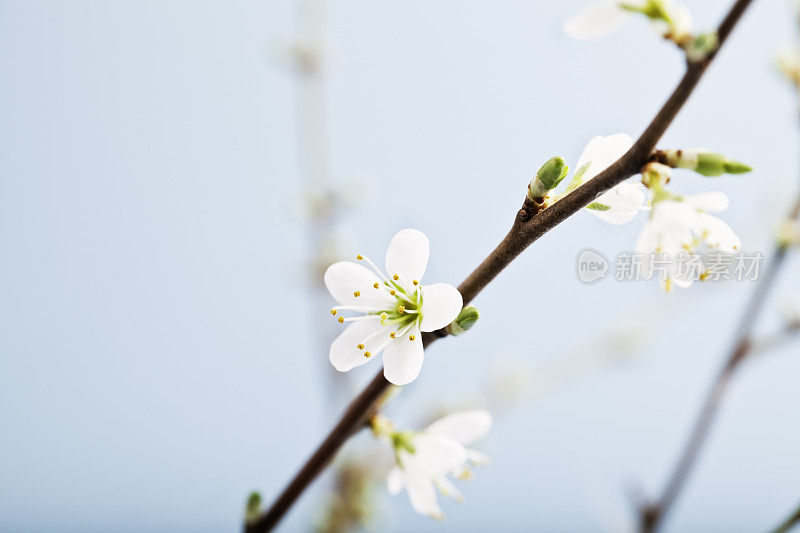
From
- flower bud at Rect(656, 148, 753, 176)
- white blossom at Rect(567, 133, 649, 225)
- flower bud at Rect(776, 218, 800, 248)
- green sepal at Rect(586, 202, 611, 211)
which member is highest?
flower bud at Rect(656, 148, 753, 176)

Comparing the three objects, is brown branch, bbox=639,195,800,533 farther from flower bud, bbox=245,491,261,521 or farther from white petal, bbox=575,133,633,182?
flower bud, bbox=245,491,261,521

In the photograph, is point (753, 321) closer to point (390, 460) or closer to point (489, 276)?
point (489, 276)

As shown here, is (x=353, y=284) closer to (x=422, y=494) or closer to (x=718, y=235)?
(x=422, y=494)

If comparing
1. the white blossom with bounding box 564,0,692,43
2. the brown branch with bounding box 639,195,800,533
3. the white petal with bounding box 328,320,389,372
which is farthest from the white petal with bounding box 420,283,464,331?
the brown branch with bounding box 639,195,800,533

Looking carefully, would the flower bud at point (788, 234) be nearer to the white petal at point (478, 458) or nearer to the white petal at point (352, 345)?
the white petal at point (478, 458)

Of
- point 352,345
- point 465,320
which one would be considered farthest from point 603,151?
point 352,345

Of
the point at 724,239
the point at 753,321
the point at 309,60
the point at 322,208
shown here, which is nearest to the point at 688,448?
the point at 753,321
